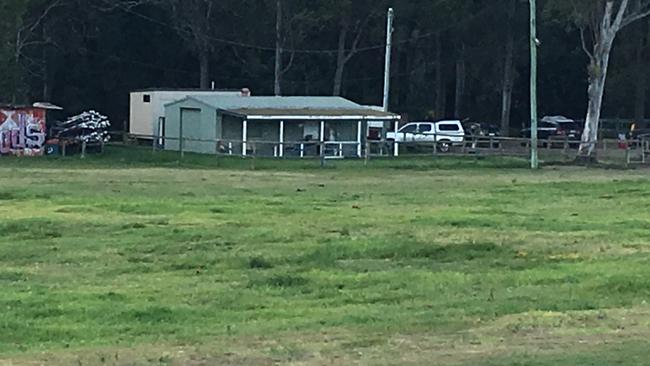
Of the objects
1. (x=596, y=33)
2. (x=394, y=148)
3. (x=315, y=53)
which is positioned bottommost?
(x=394, y=148)

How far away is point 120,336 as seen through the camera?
537 inches

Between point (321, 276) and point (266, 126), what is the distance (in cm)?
4607

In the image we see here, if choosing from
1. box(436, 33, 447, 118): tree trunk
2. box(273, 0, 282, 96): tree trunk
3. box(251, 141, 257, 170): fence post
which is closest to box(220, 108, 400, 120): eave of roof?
box(251, 141, 257, 170): fence post

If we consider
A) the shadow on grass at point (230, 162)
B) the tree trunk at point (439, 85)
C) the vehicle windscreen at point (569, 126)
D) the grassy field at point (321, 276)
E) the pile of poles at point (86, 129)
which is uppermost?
the tree trunk at point (439, 85)

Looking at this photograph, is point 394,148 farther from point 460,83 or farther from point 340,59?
point 460,83

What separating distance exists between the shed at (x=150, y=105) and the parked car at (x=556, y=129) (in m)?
19.8

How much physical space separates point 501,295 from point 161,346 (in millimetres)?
5453

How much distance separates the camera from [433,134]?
6850cm

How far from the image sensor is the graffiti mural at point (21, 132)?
61.6 m

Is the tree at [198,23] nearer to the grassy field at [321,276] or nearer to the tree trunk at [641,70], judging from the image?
the tree trunk at [641,70]

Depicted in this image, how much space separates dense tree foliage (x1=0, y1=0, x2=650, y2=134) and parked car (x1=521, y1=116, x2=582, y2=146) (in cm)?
237

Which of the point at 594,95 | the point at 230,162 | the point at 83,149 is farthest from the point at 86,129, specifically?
the point at 594,95

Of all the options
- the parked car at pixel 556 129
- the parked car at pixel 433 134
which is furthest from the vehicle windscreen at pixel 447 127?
the parked car at pixel 556 129

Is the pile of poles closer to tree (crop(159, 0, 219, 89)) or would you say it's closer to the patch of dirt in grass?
tree (crop(159, 0, 219, 89))
